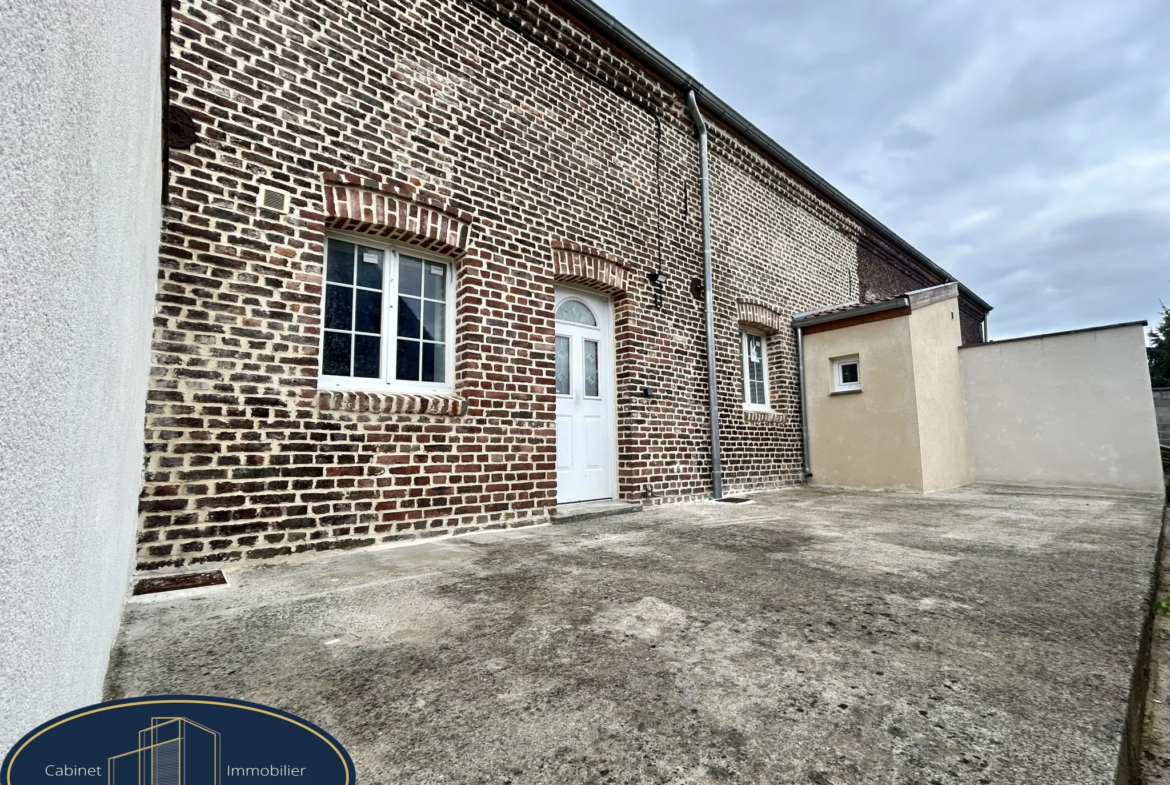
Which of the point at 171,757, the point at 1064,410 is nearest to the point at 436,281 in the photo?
the point at 171,757

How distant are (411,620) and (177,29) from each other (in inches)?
150

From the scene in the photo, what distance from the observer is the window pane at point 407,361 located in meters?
4.05

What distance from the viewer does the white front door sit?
17.0ft

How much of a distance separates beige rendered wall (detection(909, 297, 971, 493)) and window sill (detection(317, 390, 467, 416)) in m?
5.94

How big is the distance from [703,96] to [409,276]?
4.81 meters

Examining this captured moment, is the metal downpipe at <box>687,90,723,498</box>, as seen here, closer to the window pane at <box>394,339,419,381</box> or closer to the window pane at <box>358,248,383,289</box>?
the window pane at <box>394,339,419,381</box>

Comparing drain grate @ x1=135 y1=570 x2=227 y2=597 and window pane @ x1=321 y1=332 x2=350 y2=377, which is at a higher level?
window pane @ x1=321 y1=332 x2=350 y2=377

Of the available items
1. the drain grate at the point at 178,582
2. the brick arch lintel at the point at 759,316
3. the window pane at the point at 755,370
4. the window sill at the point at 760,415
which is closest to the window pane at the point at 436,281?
the drain grate at the point at 178,582

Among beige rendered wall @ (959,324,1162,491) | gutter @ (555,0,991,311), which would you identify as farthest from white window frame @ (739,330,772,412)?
beige rendered wall @ (959,324,1162,491)

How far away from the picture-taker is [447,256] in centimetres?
437

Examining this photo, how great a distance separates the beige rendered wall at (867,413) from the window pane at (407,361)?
236 inches

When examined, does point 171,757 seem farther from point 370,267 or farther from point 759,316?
point 759,316

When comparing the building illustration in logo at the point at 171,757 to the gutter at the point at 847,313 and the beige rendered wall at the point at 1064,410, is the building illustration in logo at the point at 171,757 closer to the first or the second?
the gutter at the point at 847,313

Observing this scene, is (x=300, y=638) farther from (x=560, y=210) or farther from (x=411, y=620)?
(x=560, y=210)
